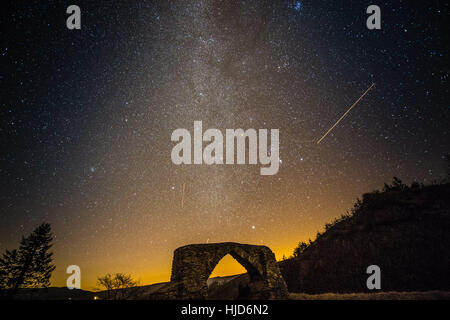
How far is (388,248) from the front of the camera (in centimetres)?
1619

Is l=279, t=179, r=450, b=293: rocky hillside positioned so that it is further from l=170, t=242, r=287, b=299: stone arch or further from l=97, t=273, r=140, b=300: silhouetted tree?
l=97, t=273, r=140, b=300: silhouetted tree

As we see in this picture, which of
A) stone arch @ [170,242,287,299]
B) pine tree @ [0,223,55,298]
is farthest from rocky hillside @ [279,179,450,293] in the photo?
pine tree @ [0,223,55,298]

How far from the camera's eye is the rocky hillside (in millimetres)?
14150

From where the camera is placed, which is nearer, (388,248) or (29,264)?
(388,248)

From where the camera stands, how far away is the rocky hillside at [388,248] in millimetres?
14150

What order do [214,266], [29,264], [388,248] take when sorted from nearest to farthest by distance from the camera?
[214,266] → [388,248] → [29,264]

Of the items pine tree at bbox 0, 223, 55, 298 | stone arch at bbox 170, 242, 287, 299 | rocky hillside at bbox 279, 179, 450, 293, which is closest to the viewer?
stone arch at bbox 170, 242, 287, 299

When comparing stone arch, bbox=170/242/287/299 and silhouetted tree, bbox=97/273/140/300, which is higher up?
stone arch, bbox=170/242/287/299

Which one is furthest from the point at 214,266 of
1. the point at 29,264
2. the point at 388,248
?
the point at 29,264

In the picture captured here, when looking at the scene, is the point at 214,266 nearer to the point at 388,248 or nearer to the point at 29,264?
the point at 388,248

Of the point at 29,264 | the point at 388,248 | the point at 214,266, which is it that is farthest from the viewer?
the point at 29,264

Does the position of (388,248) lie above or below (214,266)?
above

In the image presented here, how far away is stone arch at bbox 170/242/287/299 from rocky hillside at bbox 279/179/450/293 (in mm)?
5128

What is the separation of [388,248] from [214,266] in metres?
13.3
